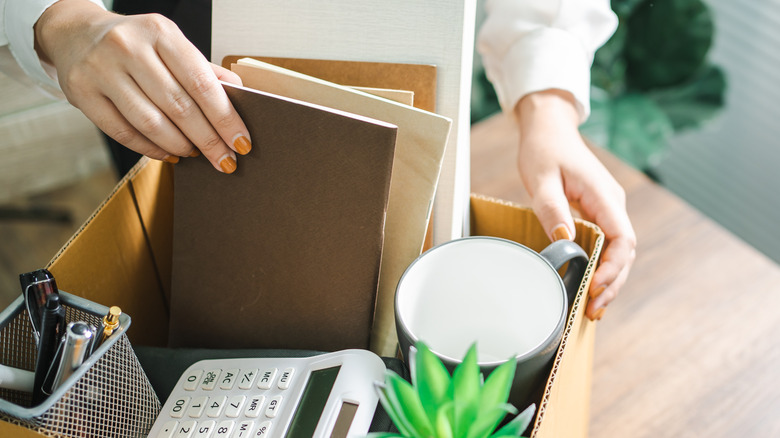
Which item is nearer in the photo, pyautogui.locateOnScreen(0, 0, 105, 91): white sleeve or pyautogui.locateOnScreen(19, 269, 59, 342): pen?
pyautogui.locateOnScreen(19, 269, 59, 342): pen

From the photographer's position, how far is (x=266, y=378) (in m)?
0.41

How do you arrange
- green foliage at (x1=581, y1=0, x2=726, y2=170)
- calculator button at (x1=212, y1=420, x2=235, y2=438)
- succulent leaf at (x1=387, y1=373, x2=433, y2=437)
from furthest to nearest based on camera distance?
green foliage at (x1=581, y1=0, x2=726, y2=170)
calculator button at (x1=212, y1=420, x2=235, y2=438)
succulent leaf at (x1=387, y1=373, x2=433, y2=437)

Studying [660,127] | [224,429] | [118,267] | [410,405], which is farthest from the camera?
[660,127]

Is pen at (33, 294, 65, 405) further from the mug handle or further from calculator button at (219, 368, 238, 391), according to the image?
the mug handle

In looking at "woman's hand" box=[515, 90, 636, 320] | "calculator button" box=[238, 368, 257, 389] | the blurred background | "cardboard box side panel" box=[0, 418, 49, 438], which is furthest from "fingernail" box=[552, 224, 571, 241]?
the blurred background

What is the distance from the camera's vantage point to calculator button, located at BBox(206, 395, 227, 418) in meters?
0.39

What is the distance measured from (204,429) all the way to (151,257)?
8.0 inches

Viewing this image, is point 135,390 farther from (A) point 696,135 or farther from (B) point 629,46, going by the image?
(A) point 696,135

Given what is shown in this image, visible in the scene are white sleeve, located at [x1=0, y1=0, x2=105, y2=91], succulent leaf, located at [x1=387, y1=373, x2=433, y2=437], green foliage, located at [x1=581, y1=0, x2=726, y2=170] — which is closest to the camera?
succulent leaf, located at [x1=387, y1=373, x2=433, y2=437]

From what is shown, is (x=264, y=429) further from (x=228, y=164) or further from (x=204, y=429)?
(x=228, y=164)

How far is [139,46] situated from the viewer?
415 millimetres

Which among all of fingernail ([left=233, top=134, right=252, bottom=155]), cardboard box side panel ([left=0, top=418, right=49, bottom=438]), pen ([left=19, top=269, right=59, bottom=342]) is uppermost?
fingernail ([left=233, top=134, right=252, bottom=155])

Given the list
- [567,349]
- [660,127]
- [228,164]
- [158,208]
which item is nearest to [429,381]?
[567,349]

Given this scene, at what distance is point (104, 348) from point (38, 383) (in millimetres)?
63
